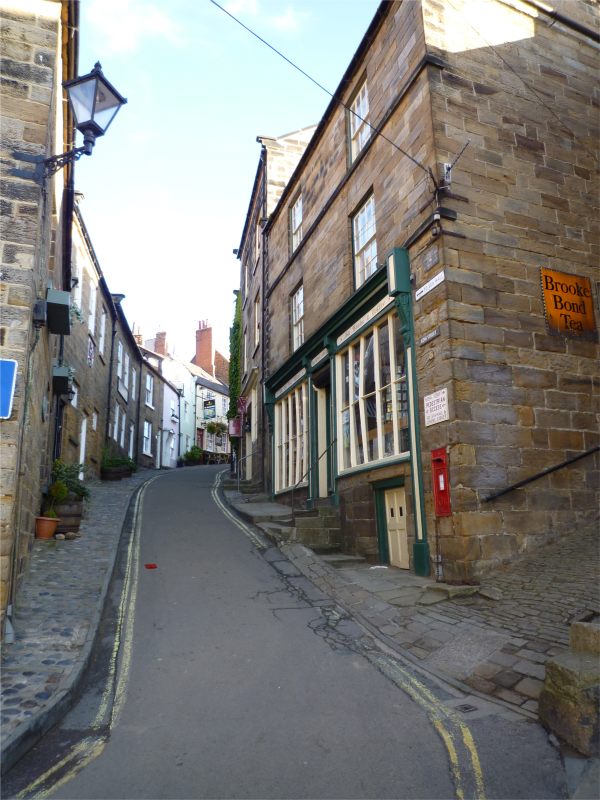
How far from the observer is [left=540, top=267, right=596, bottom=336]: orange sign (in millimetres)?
8391

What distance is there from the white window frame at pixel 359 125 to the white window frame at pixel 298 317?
3830mm

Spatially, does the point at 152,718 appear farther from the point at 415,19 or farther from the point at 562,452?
the point at 415,19

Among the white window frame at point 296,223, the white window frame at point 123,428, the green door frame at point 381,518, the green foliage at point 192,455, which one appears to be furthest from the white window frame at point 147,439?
the green door frame at point 381,518

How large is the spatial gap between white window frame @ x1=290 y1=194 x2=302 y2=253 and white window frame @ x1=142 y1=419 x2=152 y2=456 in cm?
1982

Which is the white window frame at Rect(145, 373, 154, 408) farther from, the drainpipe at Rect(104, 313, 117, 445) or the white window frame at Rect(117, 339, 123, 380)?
the drainpipe at Rect(104, 313, 117, 445)

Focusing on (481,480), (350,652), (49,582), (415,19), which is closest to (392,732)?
(350,652)

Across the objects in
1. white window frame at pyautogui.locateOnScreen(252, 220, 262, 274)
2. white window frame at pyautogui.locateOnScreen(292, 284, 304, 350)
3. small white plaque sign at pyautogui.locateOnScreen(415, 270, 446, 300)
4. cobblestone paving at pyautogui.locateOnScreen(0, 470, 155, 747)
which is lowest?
cobblestone paving at pyautogui.locateOnScreen(0, 470, 155, 747)

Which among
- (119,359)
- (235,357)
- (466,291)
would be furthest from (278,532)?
(119,359)

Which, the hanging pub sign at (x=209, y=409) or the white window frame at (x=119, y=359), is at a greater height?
the hanging pub sign at (x=209, y=409)

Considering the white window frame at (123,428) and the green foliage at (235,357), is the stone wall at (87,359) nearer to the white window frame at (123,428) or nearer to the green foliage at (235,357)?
the white window frame at (123,428)

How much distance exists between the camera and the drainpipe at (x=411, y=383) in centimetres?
756

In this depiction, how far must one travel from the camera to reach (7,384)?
18.0 feet

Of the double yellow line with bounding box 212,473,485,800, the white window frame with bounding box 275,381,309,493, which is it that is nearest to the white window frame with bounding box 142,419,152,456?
the white window frame with bounding box 275,381,309,493

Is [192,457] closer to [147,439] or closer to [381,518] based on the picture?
[147,439]
